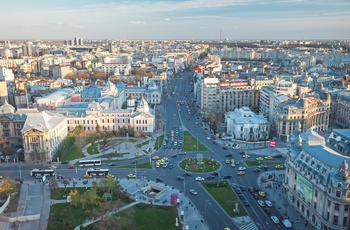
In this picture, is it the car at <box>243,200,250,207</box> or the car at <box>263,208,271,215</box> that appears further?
the car at <box>243,200,250,207</box>

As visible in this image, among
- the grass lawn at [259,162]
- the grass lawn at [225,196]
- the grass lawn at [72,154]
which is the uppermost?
the grass lawn at [72,154]

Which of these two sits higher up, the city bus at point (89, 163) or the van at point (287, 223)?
the city bus at point (89, 163)

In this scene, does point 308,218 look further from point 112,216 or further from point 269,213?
point 112,216

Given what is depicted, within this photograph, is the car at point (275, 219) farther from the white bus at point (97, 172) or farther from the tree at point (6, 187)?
the tree at point (6, 187)

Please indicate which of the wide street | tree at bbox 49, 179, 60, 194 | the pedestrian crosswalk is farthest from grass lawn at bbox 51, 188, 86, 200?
the pedestrian crosswalk

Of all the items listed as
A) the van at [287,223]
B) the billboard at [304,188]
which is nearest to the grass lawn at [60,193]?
the van at [287,223]

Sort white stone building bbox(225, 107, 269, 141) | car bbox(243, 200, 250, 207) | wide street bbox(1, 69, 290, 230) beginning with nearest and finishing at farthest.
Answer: wide street bbox(1, 69, 290, 230), car bbox(243, 200, 250, 207), white stone building bbox(225, 107, 269, 141)

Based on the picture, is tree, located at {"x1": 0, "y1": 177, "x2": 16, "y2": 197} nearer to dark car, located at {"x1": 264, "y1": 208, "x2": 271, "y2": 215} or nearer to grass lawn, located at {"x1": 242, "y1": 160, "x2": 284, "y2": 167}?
dark car, located at {"x1": 264, "y1": 208, "x2": 271, "y2": 215}
